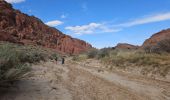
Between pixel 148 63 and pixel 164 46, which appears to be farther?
pixel 164 46

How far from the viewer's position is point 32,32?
10500 centimetres

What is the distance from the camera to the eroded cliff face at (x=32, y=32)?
89225mm

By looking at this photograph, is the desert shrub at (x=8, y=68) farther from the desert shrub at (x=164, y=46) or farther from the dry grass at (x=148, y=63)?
the desert shrub at (x=164, y=46)

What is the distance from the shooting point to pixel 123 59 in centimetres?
2581

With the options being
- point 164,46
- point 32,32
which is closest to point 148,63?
point 164,46

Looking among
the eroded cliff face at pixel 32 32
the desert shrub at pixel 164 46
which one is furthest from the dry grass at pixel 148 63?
the eroded cliff face at pixel 32 32

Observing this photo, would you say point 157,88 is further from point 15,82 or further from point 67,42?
point 67,42

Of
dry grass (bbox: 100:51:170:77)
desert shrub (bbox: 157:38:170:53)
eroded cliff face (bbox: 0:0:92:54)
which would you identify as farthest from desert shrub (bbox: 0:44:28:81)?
eroded cliff face (bbox: 0:0:92:54)

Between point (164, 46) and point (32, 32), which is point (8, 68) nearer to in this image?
point (164, 46)

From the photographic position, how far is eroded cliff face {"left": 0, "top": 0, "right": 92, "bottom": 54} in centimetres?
8922

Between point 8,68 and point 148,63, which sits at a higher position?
point 148,63

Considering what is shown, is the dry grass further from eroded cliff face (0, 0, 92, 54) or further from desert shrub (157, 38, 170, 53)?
eroded cliff face (0, 0, 92, 54)

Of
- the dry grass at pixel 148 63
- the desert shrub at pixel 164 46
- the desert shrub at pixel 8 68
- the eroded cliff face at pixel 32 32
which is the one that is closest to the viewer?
the desert shrub at pixel 8 68

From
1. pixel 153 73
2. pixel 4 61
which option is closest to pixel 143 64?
pixel 153 73
